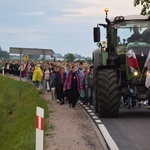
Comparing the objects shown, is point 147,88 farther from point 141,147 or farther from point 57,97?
point 57,97

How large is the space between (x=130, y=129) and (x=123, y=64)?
3.65 m

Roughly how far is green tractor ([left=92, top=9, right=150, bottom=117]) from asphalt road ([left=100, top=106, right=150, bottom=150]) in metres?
0.62

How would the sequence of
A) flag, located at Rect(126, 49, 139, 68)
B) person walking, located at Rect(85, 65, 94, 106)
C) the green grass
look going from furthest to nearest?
1. person walking, located at Rect(85, 65, 94, 106)
2. flag, located at Rect(126, 49, 139, 68)
3. the green grass

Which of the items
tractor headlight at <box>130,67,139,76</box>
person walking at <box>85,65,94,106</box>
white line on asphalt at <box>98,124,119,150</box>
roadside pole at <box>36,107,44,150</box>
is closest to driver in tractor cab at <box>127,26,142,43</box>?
tractor headlight at <box>130,67,139,76</box>

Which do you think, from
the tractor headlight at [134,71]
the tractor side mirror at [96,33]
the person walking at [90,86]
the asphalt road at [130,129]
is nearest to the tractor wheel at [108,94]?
the asphalt road at [130,129]

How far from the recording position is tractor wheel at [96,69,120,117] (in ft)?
53.9

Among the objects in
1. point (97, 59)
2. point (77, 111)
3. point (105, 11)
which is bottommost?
point (77, 111)

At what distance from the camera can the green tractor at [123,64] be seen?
16500 mm

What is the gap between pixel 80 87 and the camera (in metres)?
20.8

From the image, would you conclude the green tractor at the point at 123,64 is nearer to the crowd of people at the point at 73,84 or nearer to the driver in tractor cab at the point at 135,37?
the driver in tractor cab at the point at 135,37

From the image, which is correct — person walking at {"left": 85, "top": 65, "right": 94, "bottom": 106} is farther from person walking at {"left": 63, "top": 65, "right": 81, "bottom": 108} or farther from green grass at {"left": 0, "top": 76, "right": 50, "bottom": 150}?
green grass at {"left": 0, "top": 76, "right": 50, "bottom": 150}

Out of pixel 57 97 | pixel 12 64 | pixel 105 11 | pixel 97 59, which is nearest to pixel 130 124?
pixel 105 11

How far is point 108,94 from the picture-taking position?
53.9 ft

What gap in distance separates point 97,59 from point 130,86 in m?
3.62
